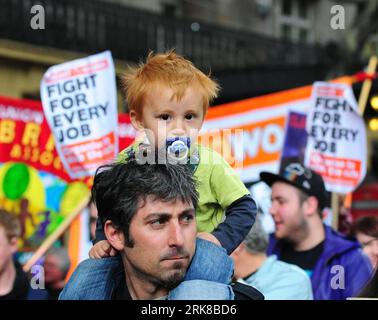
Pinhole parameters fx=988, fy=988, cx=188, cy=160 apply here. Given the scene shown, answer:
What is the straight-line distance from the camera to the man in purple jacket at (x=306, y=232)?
5391 mm

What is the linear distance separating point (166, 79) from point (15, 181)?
11.9ft

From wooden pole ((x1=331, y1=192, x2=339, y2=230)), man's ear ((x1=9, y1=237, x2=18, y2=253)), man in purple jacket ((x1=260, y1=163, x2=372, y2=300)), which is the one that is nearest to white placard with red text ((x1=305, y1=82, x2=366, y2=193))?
wooden pole ((x1=331, y1=192, x2=339, y2=230))

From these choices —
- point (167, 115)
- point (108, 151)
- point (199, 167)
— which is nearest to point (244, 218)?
point (199, 167)

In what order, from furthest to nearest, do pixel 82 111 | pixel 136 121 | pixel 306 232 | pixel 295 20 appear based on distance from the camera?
pixel 295 20 → pixel 306 232 → pixel 82 111 → pixel 136 121

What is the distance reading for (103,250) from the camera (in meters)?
2.78

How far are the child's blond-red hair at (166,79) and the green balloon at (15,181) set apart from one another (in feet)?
11.4

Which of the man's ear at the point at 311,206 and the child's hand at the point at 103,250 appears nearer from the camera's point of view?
the child's hand at the point at 103,250

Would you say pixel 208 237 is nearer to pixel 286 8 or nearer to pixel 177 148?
pixel 177 148

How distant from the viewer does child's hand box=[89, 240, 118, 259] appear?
275cm

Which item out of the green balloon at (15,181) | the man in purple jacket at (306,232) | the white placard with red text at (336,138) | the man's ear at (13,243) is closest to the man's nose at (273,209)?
the man in purple jacket at (306,232)

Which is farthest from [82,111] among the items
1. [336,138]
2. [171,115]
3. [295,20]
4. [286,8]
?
[286,8]

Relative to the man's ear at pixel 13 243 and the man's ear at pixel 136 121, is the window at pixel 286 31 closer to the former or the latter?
the man's ear at pixel 13 243

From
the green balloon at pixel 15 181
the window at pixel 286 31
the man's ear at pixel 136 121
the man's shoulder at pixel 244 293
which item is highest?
the window at pixel 286 31

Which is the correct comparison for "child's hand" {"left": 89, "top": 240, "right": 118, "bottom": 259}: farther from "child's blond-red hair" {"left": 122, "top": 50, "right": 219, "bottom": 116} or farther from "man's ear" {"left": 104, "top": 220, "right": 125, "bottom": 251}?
"child's blond-red hair" {"left": 122, "top": 50, "right": 219, "bottom": 116}
